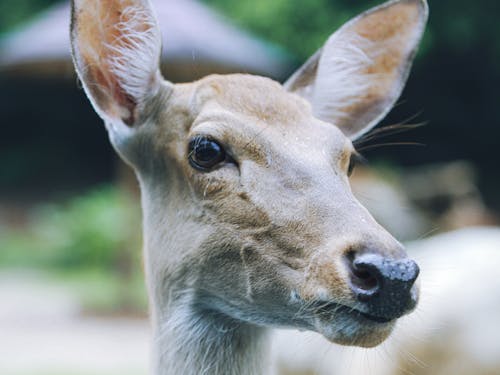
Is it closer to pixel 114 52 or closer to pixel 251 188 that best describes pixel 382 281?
pixel 251 188

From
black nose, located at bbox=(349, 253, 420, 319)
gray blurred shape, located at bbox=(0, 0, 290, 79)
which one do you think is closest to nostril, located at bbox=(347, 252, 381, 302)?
black nose, located at bbox=(349, 253, 420, 319)

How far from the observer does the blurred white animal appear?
4.44m

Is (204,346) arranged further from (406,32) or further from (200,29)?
(200,29)

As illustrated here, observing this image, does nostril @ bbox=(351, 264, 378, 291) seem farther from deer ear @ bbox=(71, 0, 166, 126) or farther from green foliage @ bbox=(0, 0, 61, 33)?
green foliage @ bbox=(0, 0, 61, 33)

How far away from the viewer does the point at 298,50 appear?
17922mm

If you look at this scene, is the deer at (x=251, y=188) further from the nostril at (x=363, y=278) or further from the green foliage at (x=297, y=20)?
the green foliage at (x=297, y=20)

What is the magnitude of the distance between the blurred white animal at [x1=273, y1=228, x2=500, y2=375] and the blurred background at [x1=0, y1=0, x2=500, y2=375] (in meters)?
0.09

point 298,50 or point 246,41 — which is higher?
point 246,41

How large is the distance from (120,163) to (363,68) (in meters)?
10.4

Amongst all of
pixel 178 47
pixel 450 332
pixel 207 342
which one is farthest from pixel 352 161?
pixel 178 47

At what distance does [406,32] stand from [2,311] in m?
9.44

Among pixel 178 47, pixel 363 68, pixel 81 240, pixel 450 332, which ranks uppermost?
pixel 363 68

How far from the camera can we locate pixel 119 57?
3.11 metres

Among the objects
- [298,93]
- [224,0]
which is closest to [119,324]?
[298,93]
